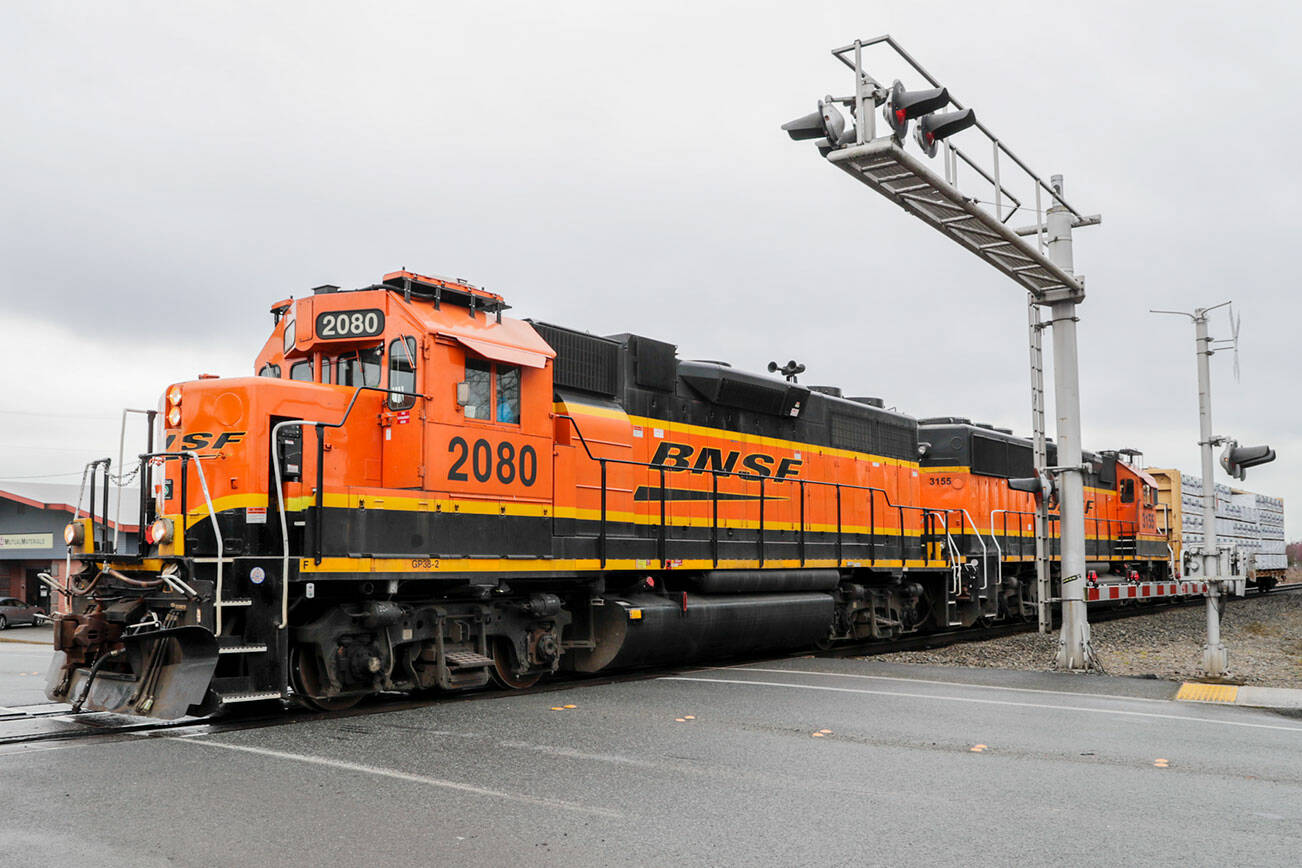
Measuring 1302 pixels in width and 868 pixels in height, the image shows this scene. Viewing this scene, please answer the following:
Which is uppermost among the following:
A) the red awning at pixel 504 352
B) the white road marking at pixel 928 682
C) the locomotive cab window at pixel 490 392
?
the red awning at pixel 504 352

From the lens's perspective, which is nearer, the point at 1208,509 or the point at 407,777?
the point at 407,777

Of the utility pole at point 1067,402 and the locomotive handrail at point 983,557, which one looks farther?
the locomotive handrail at point 983,557

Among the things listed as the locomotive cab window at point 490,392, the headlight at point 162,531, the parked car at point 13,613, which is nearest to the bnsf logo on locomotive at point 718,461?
the locomotive cab window at point 490,392

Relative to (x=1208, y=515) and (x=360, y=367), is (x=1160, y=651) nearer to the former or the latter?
(x=1208, y=515)

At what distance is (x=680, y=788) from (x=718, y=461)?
306 inches

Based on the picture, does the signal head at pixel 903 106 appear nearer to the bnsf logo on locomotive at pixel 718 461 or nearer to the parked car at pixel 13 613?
the bnsf logo on locomotive at pixel 718 461

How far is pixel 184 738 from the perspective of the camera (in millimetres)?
7539

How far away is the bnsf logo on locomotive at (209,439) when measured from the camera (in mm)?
8703

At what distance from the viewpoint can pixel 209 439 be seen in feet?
29.0

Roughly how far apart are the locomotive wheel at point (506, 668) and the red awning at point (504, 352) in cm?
275

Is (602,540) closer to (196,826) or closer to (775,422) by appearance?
(775,422)

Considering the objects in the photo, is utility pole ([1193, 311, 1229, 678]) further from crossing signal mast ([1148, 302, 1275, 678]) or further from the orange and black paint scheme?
the orange and black paint scheme

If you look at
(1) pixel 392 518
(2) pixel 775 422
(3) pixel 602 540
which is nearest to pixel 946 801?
(1) pixel 392 518

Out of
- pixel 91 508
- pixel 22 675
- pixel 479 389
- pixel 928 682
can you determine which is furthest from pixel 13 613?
pixel 928 682
